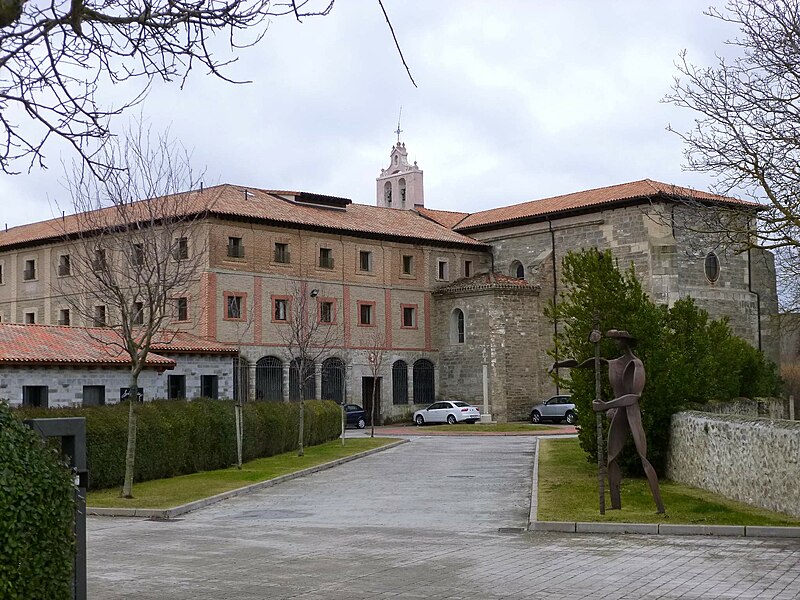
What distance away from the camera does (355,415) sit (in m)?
48.7

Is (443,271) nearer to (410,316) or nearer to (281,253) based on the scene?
(410,316)

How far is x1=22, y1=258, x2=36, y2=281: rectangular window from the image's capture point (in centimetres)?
5297

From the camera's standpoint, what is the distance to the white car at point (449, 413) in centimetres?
5012

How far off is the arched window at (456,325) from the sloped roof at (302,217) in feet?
13.3

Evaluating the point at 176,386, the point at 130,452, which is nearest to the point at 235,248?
the point at 176,386

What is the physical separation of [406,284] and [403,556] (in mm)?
41968

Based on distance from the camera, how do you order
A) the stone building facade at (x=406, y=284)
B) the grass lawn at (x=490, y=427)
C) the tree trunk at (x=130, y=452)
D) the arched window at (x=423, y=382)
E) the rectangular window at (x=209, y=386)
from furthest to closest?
1. the arched window at (x=423, y=382)
2. the stone building facade at (x=406, y=284)
3. the grass lawn at (x=490, y=427)
4. the rectangular window at (x=209, y=386)
5. the tree trunk at (x=130, y=452)

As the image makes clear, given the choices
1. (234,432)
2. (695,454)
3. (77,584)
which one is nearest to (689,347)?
(695,454)

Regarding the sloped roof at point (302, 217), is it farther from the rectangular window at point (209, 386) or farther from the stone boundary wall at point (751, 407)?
the stone boundary wall at point (751, 407)

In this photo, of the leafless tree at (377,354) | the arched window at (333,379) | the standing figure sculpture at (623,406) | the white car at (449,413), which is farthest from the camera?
the leafless tree at (377,354)

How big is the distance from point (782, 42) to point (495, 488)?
33.6 ft

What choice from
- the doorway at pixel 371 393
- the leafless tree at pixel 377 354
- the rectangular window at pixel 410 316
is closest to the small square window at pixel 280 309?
the leafless tree at pixel 377 354

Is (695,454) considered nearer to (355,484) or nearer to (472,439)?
(355,484)

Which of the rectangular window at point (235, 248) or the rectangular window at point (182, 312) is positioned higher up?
the rectangular window at point (235, 248)
